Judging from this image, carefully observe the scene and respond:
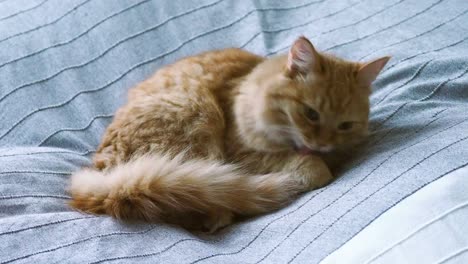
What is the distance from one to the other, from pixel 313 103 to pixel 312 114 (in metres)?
0.03

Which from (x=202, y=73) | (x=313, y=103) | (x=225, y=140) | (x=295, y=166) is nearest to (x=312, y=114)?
(x=313, y=103)

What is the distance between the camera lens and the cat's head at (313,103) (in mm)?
1406

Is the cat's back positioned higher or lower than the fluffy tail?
higher

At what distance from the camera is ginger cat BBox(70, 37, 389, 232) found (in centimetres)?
131

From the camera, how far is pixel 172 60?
76.7 inches

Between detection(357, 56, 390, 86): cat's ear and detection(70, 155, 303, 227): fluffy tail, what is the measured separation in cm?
33

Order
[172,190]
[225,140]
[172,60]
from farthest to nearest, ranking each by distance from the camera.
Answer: [172,60] < [225,140] < [172,190]

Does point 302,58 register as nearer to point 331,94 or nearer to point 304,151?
point 331,94

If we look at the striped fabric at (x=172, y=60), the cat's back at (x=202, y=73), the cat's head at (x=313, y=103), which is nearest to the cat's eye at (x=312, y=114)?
the cat's head at (x=313, y=103)

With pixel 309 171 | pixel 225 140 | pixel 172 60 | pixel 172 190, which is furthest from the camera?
pixel 172 60

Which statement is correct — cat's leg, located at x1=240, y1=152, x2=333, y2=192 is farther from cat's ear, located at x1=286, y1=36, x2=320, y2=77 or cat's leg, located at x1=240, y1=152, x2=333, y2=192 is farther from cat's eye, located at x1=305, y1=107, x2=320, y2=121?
cat's ear, located at x1=286, y1=36, x2=320, y2=77

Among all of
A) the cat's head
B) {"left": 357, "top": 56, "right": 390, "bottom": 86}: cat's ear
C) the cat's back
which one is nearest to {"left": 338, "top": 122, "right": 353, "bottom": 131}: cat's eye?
the cat's head

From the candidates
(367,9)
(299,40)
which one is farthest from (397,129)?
(367,9)

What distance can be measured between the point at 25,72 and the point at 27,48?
3.7 inches
